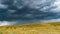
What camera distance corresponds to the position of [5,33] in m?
35.0

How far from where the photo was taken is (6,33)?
35.0 m

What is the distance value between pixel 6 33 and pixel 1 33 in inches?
39.0

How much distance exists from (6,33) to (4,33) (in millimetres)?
415

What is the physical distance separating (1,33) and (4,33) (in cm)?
61

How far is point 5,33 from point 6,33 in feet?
0.72

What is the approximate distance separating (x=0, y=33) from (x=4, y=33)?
865 millimetres

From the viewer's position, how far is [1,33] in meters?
34.8

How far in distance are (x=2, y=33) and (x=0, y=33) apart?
669 mm

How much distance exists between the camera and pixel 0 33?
3456 centimetres

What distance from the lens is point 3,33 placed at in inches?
1377

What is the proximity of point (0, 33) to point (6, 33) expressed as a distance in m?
1.21
